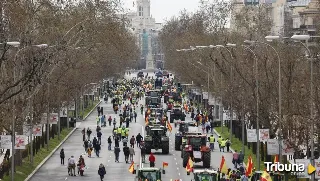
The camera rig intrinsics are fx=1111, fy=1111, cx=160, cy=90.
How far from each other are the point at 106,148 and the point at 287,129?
90.2 feet

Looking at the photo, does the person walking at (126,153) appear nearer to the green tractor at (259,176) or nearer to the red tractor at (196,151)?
the red tractor at (196,151)

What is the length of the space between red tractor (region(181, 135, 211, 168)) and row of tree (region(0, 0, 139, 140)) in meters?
8.87

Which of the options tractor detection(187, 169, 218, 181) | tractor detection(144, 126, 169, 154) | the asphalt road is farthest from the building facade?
tractor detection(187, 169, 218, 181)

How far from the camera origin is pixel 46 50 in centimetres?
6631

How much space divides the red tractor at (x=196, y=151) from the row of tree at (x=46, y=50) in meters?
8.87

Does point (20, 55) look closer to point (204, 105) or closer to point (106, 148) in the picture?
point (106, 148)

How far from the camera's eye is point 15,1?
5091 centimetres

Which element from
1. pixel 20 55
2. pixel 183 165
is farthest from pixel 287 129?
pixel 20 55

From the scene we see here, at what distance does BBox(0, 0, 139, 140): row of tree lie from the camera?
173ft

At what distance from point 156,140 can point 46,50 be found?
9.29 metres

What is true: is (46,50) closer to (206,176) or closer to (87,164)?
(87,164)

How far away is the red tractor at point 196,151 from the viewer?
2381 inches

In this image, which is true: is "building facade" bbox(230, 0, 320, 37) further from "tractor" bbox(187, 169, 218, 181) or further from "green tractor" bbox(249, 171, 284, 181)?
"tractor" bbox(187, 169, 218, 181)

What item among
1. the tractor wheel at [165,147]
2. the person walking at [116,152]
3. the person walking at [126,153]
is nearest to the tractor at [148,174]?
the person walking at [126,153]
